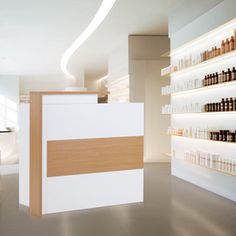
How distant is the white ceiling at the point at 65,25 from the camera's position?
595 cm

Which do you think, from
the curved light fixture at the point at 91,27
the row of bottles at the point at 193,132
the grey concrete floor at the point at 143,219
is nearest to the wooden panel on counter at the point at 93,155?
the grey concrete floor at the point at 143,219

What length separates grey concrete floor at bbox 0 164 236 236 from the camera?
3287mm

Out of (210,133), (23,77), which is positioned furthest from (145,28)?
(23,77)

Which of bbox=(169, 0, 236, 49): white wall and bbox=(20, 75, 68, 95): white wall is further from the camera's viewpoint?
bbox=(20, 75, 68, 95): white wall

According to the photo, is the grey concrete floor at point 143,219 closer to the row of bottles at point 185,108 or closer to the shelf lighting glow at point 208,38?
the row of bottles at point 185,108

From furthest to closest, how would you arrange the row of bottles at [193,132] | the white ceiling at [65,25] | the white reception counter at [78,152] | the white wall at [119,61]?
the white wall at [119,61] < the white ceiling at [65,25] < the row of bottles at [193,132] < the white reception counter at [78,152]

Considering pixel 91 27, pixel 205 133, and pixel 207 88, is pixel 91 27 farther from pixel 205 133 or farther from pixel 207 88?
pixel 205 133

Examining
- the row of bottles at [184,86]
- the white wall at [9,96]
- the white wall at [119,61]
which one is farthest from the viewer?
the white wall at [9,96]

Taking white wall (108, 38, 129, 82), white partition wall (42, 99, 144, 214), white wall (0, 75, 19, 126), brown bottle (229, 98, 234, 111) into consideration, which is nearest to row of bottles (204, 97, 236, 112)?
brown bottle (229, 98, 234, 111)

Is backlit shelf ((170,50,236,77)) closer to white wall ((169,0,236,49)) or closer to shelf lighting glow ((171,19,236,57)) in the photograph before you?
shelf lighting glow ((171,19,236,57))

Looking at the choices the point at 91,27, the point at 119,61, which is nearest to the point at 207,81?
the point at 91,27

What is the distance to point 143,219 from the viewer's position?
3.68 meters

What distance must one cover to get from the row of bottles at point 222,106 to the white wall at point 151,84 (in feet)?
10.7

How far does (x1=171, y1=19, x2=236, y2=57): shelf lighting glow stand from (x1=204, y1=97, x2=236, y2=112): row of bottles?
0.97m
